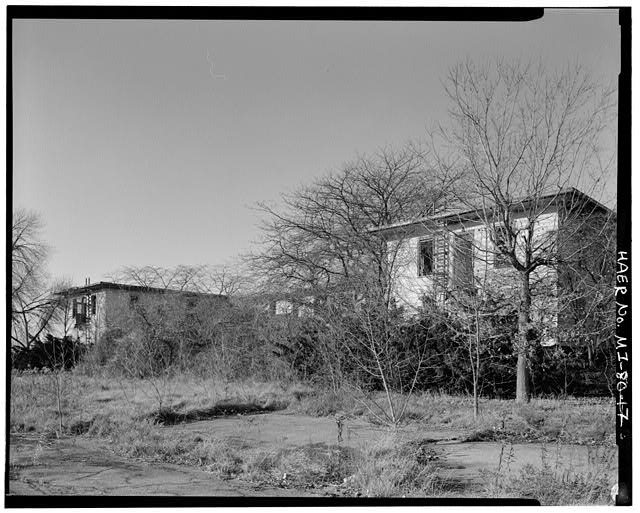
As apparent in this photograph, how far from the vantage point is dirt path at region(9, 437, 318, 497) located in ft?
17.6

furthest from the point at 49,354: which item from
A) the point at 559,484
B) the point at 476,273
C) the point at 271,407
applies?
the point at 559,484

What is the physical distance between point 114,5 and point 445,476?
15.9 ft

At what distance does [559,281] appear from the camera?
9.67m

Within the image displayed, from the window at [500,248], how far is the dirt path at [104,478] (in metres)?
5.68

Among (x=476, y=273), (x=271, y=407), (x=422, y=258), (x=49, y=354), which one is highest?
(x=422, y=258)

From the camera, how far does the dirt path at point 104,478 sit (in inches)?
211

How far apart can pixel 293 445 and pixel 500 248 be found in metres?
4.70

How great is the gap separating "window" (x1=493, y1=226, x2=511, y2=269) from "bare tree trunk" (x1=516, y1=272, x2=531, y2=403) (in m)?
0.35

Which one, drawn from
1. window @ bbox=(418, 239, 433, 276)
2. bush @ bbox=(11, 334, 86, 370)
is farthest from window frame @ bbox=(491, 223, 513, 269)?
bush @ bbox=(11, 334, 86, 370)

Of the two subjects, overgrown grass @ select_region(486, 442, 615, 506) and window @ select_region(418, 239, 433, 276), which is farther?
window @ select_region(418, 239, 433, 276)

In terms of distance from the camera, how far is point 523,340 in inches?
380

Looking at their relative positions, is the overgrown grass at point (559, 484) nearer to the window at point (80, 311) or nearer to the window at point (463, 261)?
the window at point (463, 261)

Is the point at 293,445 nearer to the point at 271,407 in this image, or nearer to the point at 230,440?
the point at 230,440

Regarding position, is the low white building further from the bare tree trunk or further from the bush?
the bush
